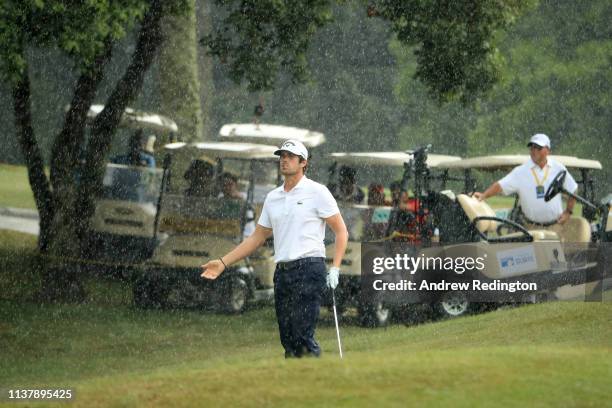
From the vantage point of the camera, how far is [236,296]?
1936 centimetres

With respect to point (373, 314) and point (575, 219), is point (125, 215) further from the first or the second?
point (575, 219)

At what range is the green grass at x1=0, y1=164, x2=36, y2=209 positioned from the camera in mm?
47434

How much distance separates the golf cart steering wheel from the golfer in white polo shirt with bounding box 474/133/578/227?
0.11 m

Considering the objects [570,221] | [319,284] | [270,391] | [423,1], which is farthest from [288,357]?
[423,1]

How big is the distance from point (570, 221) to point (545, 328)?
2310mm

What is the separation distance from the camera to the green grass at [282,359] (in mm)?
8125

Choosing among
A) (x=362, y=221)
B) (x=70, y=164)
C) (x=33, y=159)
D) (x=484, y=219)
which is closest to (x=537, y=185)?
(x=484, y=219)

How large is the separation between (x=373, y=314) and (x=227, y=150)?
142 inches

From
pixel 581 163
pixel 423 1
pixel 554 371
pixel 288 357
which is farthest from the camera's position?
pixel 423 1

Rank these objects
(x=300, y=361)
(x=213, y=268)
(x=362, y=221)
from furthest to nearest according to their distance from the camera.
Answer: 1. (x=362, y=221)
2. (x=213, y=268)
3. (x=300, y=361)

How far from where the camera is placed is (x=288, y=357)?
31.6 ft

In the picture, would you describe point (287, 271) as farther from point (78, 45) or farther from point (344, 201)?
point (344, 201)

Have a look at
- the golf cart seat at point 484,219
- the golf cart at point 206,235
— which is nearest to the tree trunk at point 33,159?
the golf cart at point 206,235

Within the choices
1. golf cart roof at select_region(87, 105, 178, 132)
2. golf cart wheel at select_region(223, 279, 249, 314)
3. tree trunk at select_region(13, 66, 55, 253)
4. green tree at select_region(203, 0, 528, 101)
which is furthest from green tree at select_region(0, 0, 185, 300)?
golf cart wheel at select_region(223, 279, 249, 314)
